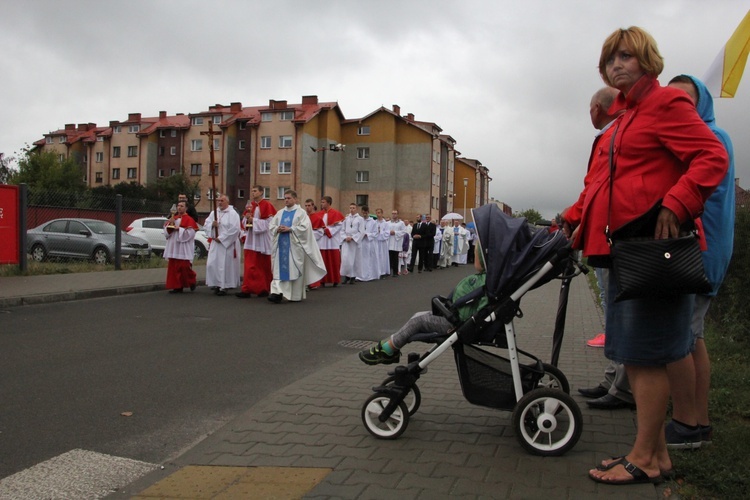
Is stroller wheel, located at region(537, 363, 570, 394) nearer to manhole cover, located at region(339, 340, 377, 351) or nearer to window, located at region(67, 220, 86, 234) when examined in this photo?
manhole cover, located at region(339, 340, 377, 351)

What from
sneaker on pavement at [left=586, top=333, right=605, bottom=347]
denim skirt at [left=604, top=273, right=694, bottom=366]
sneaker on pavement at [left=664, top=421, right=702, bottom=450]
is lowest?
sneaker on pavement at [left=586, top=333, right=605, bottom=347]

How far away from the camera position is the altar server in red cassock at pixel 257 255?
14.0m

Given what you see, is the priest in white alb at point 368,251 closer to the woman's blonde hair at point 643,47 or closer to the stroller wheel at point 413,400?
the stroller wheel at point 413,400

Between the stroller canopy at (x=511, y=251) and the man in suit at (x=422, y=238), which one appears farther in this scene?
the man in suit at (x=422, y=238)

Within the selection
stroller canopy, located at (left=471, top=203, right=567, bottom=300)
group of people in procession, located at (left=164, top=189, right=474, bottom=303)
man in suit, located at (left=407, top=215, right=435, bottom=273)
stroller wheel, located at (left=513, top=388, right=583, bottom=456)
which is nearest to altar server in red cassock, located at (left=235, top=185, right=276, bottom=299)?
group of people in procession, located at (left=164, top=189, right=474, bottom=303)

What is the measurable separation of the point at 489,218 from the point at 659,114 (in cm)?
112

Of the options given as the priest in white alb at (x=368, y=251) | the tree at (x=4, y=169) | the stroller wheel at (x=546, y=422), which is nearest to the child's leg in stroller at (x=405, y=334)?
the stroller wheel at (x=546, y=422)

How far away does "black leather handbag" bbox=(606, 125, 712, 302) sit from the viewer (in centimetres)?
304

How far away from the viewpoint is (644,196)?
10.9 ft

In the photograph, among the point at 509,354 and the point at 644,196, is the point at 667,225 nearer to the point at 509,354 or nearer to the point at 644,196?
the point at 644,196

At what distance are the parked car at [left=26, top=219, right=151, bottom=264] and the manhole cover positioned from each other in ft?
45.9

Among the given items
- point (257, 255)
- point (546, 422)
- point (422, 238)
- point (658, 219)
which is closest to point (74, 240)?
point (257, 255)

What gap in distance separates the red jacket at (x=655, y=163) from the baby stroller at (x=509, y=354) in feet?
1.50

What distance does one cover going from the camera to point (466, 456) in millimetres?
3889
